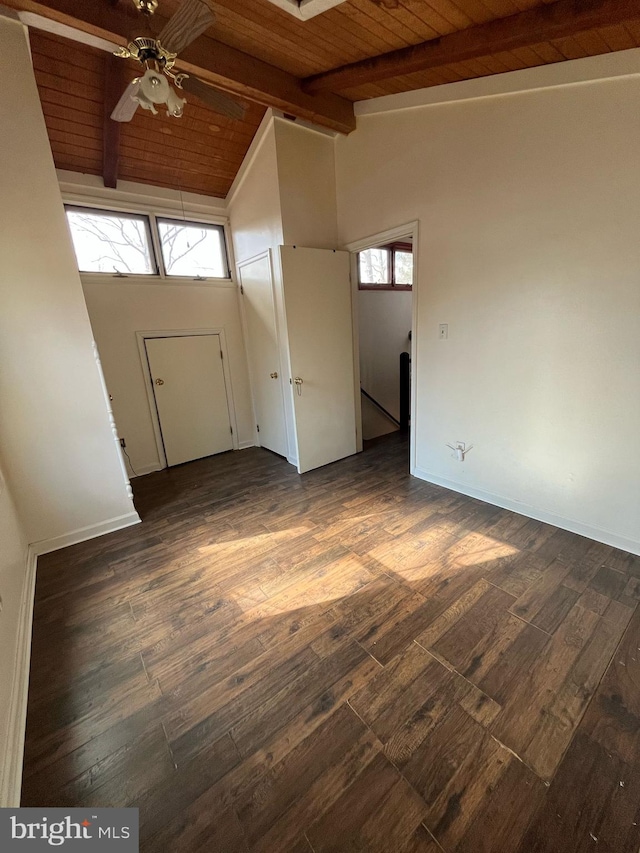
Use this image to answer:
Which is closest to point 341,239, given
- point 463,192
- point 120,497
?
point 463,192

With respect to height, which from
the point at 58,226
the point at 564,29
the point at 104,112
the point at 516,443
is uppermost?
the point at 104,112

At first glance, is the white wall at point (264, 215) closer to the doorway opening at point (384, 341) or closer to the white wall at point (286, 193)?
the white wall at point (286, 193)

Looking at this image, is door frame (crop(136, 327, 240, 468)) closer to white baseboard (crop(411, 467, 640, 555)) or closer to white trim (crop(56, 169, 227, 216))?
white trim (crop(56, 169, 227, 216))

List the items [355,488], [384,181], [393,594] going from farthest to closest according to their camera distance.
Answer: [355,488], [384,181], [393,594]

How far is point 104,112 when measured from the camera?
276 centimetres

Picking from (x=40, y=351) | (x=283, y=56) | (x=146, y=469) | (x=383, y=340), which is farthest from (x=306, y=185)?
(x=146, y=469)

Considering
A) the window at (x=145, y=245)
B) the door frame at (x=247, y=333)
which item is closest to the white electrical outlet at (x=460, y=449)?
the door frame at (x=247, y=333)

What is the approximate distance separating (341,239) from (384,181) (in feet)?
2.32

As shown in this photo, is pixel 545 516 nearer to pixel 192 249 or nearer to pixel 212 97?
pixel 212 97

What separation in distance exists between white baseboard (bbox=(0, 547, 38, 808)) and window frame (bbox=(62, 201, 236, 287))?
9.18 ft

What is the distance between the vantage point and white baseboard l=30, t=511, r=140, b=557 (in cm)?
250

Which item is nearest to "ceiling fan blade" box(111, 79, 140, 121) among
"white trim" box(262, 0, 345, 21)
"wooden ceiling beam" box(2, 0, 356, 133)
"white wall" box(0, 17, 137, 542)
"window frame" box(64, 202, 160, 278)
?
"wooden ceiling beam" box(2, 0, 356, 133)

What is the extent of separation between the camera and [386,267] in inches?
190

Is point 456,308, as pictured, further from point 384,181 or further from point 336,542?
point 336,542
